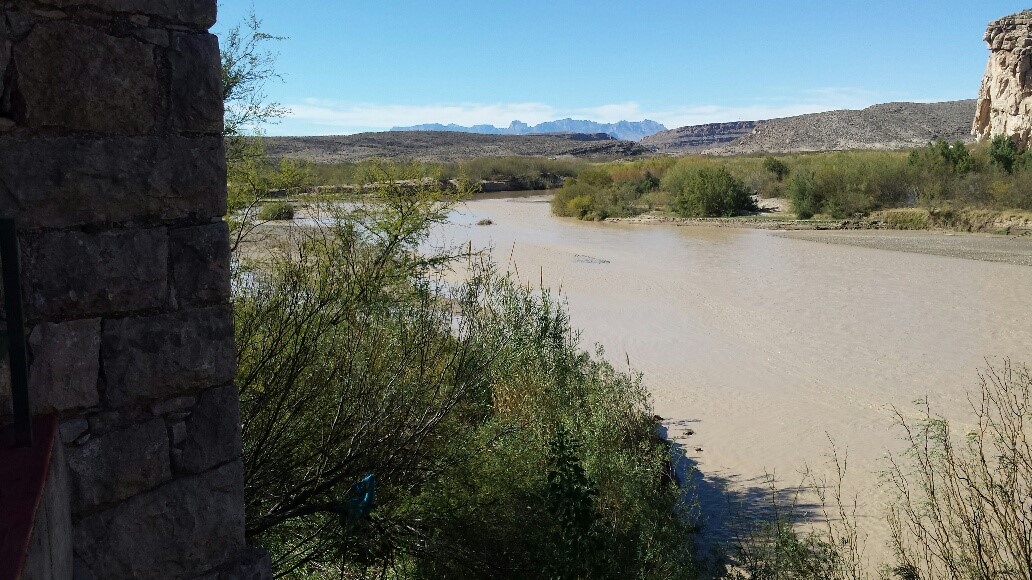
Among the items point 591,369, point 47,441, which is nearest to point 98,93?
point 47,441

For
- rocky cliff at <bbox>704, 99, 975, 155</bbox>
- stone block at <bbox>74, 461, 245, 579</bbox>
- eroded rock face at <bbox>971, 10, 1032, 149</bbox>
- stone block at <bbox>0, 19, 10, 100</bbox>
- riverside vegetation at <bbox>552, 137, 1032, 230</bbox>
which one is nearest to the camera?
stone block at <bbox>0, 19, 10, 100</bbox>

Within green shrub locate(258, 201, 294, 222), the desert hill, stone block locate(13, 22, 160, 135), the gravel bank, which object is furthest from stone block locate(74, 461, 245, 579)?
the desert hill

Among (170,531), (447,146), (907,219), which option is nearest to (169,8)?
(170,531)

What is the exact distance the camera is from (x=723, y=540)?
713cm

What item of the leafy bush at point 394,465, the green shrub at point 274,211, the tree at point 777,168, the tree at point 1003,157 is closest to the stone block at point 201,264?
the leafy bush at point 394,465

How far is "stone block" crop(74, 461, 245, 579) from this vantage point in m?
2.20

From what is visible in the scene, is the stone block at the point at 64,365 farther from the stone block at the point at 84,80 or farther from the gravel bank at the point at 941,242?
the gravel bank at the point at 941,242

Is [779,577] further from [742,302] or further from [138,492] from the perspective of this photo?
[742,302]

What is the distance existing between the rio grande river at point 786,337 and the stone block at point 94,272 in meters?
6.38

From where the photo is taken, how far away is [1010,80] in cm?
4559

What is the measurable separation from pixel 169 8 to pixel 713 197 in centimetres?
3855

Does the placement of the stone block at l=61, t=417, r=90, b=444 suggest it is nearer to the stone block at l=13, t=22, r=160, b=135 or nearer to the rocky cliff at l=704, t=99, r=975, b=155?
the stone block at l=13, t=22, r=160, b=135

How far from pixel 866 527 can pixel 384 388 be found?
5.15m

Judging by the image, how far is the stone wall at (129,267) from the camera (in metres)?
2.04
